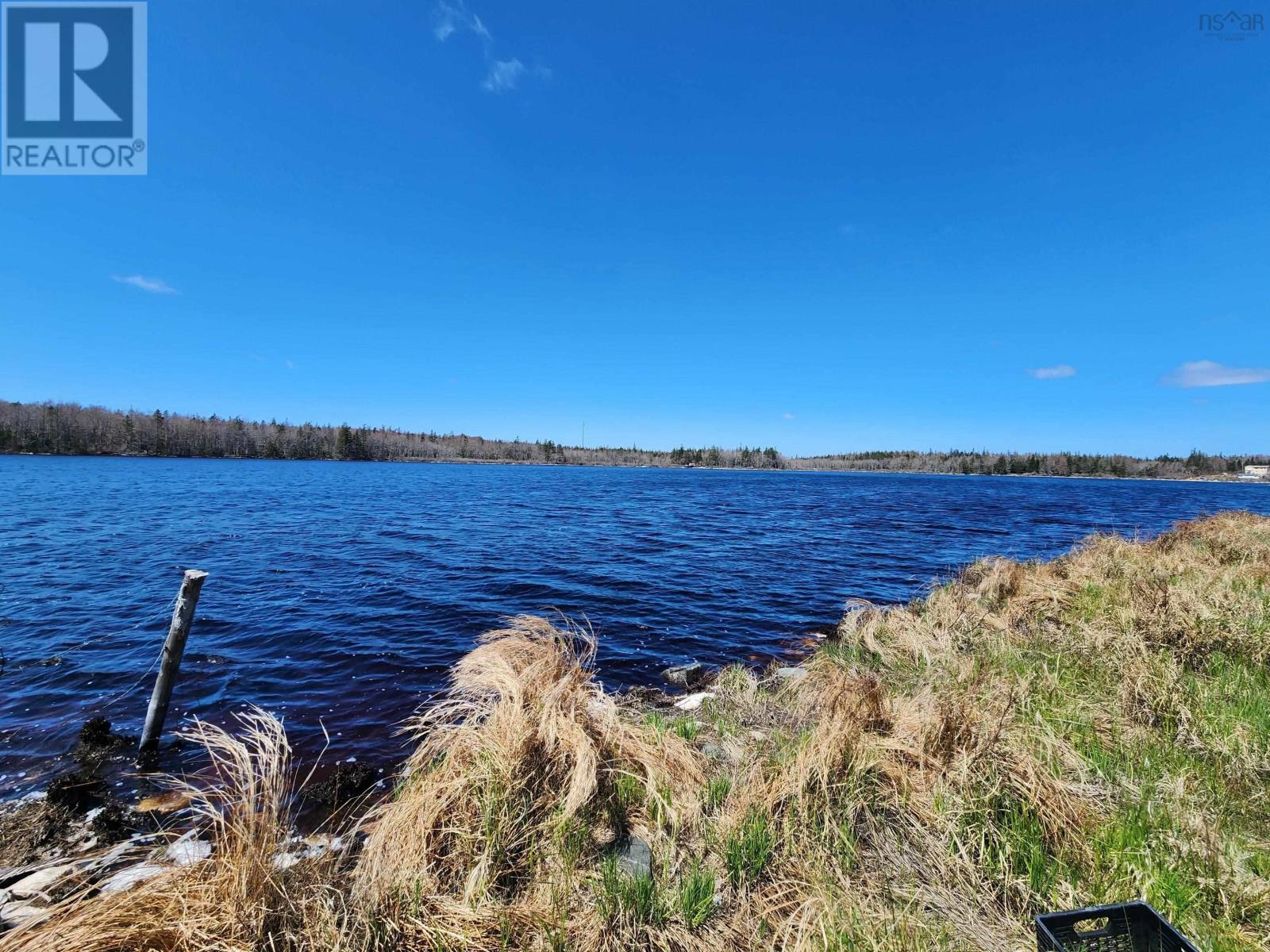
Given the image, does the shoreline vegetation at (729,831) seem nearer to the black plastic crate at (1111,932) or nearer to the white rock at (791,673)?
the black plastic crate at (1111,932)

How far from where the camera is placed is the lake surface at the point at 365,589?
8.49 meters

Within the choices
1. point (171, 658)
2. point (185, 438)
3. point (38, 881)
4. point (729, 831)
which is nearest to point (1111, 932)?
point (729, 831)

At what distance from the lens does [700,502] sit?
155 feet

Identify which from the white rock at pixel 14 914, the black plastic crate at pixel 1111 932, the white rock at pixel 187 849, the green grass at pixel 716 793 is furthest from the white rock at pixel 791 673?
the white rock at pixel 14 914

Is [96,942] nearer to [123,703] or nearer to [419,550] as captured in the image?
[123,703]

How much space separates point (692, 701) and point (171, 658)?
778 cm

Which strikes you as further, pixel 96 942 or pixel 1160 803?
pixel 1160 803

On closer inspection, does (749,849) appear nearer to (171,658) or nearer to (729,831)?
(729,831)

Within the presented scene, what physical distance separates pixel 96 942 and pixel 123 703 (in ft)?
26.7

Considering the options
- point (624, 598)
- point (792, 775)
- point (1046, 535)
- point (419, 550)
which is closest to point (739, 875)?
point (792, 775)

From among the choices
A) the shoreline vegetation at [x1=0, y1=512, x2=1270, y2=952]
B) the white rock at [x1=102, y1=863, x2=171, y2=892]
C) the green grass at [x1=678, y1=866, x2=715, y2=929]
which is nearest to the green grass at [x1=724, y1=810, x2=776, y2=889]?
the shoreline vegetation at [x1=0, y1=512, x2=1270, y2=952]

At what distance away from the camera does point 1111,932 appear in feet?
8.80

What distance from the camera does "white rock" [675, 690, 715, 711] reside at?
8.18 m

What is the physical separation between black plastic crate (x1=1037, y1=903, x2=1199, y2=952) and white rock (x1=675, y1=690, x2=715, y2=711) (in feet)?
18.9
